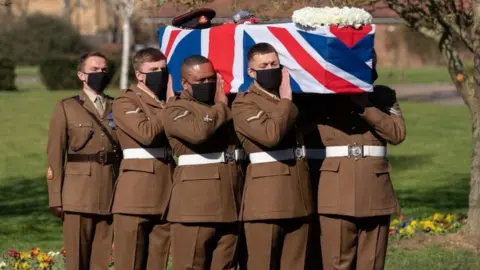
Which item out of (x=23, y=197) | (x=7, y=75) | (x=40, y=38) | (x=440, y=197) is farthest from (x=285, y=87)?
(x=40, y=38)

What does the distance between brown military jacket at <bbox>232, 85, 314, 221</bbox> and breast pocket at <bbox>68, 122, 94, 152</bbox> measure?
1.44 meters

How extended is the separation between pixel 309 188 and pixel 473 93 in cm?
461

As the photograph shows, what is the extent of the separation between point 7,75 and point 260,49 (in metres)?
34.4

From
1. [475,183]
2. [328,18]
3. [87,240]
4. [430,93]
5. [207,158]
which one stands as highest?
[328,18]

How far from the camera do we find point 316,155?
805 centimetres

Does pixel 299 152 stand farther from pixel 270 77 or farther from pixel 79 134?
pixel 79 134

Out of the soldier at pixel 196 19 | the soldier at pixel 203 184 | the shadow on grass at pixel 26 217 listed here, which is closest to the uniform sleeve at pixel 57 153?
the soldier at pixel 196 19

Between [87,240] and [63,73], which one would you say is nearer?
[87,240]

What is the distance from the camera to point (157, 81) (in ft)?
25.8

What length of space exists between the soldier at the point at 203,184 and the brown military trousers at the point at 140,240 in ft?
1.55

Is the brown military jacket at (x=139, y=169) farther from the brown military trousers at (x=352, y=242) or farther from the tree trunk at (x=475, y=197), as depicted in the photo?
the tree trunk at (x=475, y=197)

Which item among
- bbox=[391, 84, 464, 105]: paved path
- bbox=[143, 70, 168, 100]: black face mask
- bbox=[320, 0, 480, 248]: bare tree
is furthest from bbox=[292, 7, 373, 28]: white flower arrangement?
bbox=[391, 84, 464, 105]: paved path

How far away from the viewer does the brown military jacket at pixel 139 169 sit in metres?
7.94

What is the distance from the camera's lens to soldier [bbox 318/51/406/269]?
7867 millimetres
